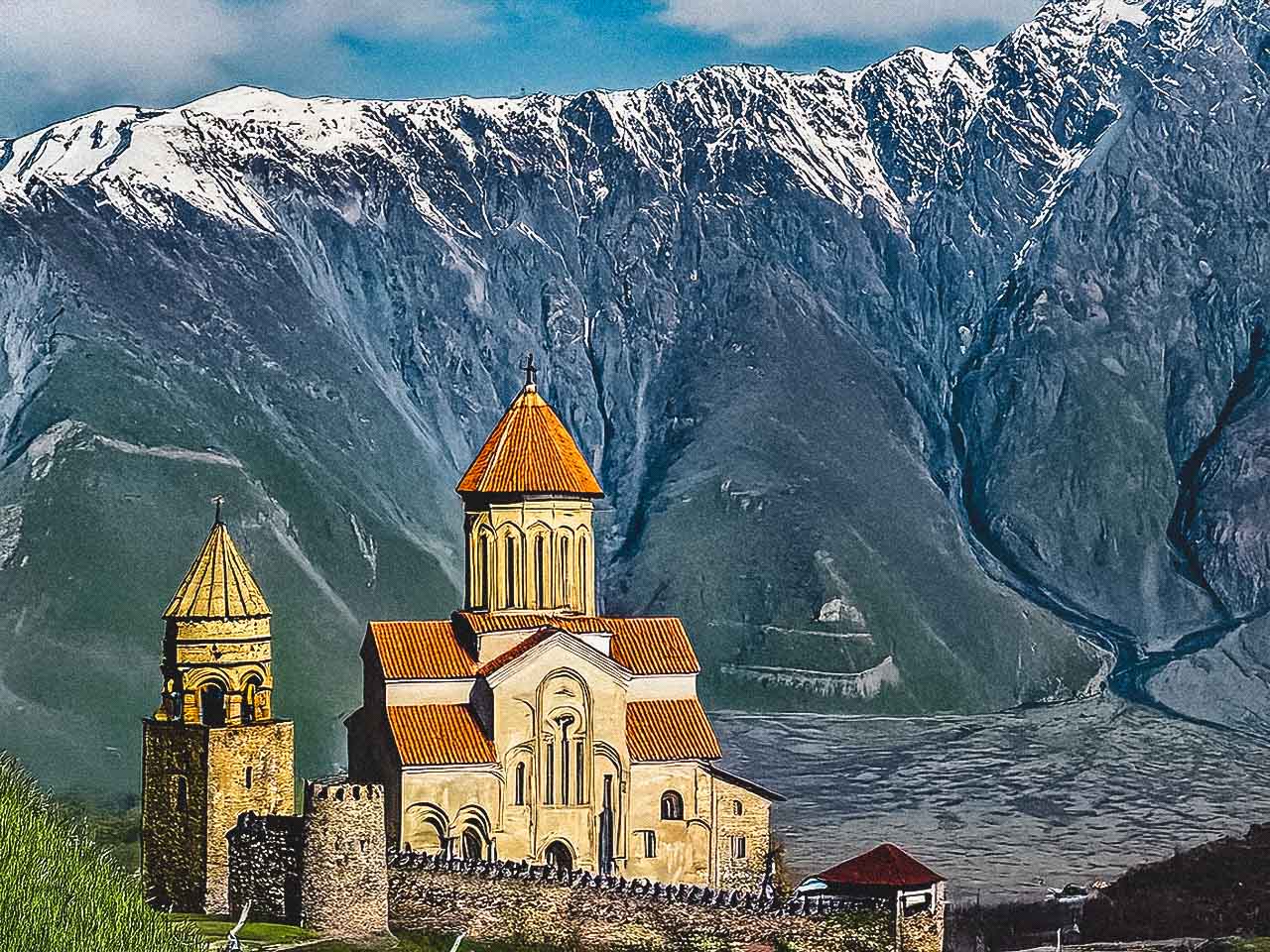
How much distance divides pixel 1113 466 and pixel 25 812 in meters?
128

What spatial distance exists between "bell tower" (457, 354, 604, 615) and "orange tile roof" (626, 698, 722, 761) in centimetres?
287

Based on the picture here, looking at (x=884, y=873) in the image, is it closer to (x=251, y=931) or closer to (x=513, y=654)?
(x=513, y=654)

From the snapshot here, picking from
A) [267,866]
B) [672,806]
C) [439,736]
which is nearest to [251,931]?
[267,866]

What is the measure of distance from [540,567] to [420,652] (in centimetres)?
357

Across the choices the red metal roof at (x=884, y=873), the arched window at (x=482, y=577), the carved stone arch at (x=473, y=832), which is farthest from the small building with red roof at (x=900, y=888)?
the arched window at (x=482, y=577)

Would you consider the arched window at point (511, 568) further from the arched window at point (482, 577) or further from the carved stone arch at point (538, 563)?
the arched window at point (482, 577)

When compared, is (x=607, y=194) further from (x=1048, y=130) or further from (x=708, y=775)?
(x=708, y=775)

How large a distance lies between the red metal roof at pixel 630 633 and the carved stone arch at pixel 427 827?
14.3 ft

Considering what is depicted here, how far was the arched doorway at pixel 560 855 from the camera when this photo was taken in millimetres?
54250

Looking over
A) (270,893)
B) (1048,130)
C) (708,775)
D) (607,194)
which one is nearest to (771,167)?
(607,194)

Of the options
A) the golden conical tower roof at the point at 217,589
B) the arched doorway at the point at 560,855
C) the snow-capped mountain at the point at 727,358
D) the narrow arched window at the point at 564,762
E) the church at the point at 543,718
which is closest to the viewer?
the golden conical tower roof at the point at 217,589

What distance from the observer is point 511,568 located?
5669 cm

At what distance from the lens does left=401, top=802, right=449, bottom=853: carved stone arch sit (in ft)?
173

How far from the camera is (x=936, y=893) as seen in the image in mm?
50031
